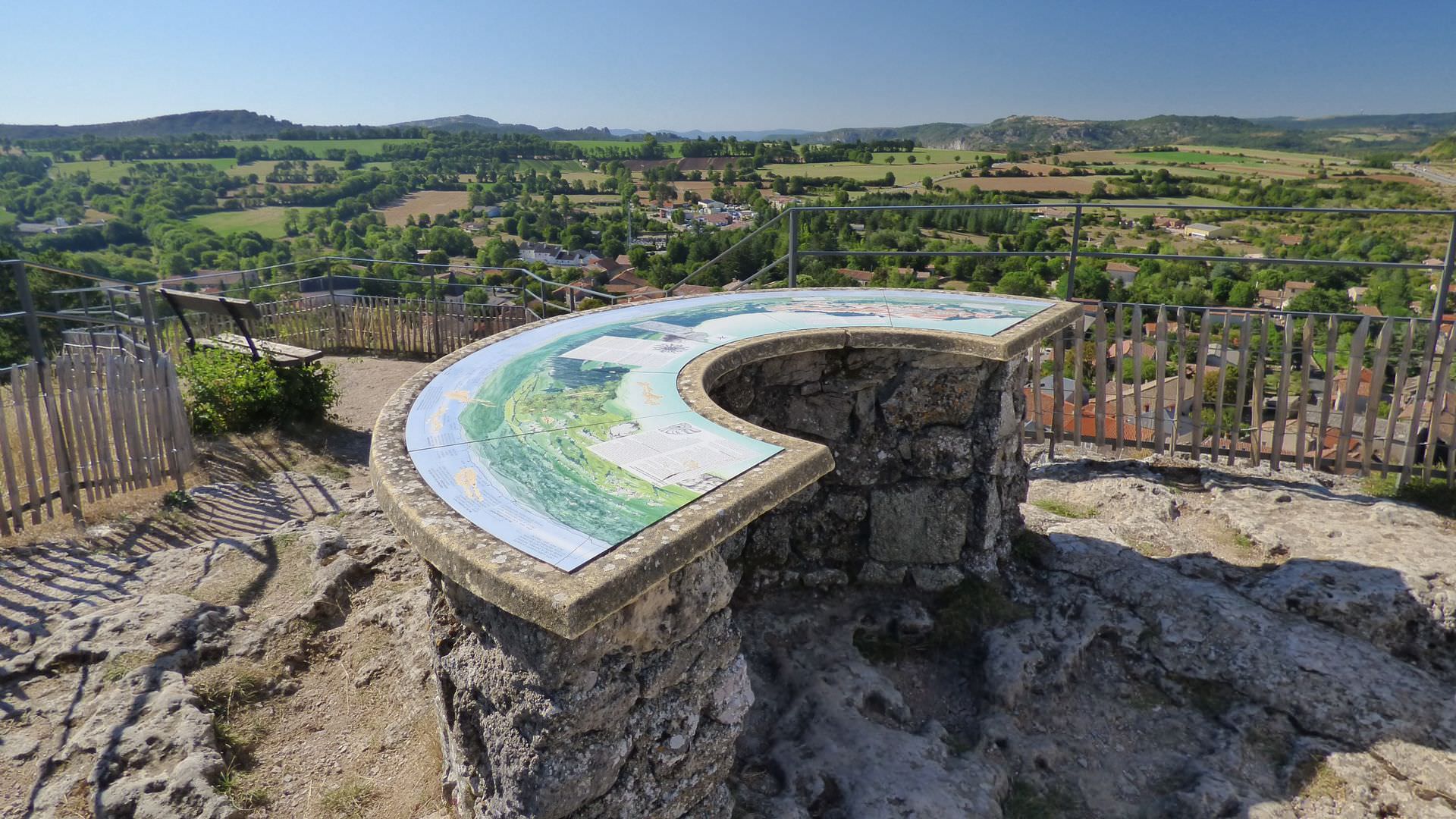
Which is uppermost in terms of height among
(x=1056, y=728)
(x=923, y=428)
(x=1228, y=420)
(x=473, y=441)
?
(x=473, y=441)

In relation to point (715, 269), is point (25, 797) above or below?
below

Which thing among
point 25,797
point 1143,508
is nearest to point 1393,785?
point 1143,508

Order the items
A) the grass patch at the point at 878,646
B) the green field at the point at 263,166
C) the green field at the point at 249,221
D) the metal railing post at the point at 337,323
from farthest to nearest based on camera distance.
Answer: the green field at the point at 263,166, the green field at the point at 249,221, the metal railing post at the point at 337,323, the grass patch at the point at 878,646

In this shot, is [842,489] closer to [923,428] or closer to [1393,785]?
[923,428]

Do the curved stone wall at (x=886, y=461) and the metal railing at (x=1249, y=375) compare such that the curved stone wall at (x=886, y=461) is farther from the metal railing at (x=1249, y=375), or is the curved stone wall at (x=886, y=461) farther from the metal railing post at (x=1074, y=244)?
the metal railing post at (x=1074, y=244)

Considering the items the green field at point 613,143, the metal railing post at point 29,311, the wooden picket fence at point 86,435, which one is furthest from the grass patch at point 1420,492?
the green field at point 613,143

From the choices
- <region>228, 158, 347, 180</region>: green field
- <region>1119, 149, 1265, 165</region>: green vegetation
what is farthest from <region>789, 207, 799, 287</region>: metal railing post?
<region>228, 158, 347, 180</region>: green field
